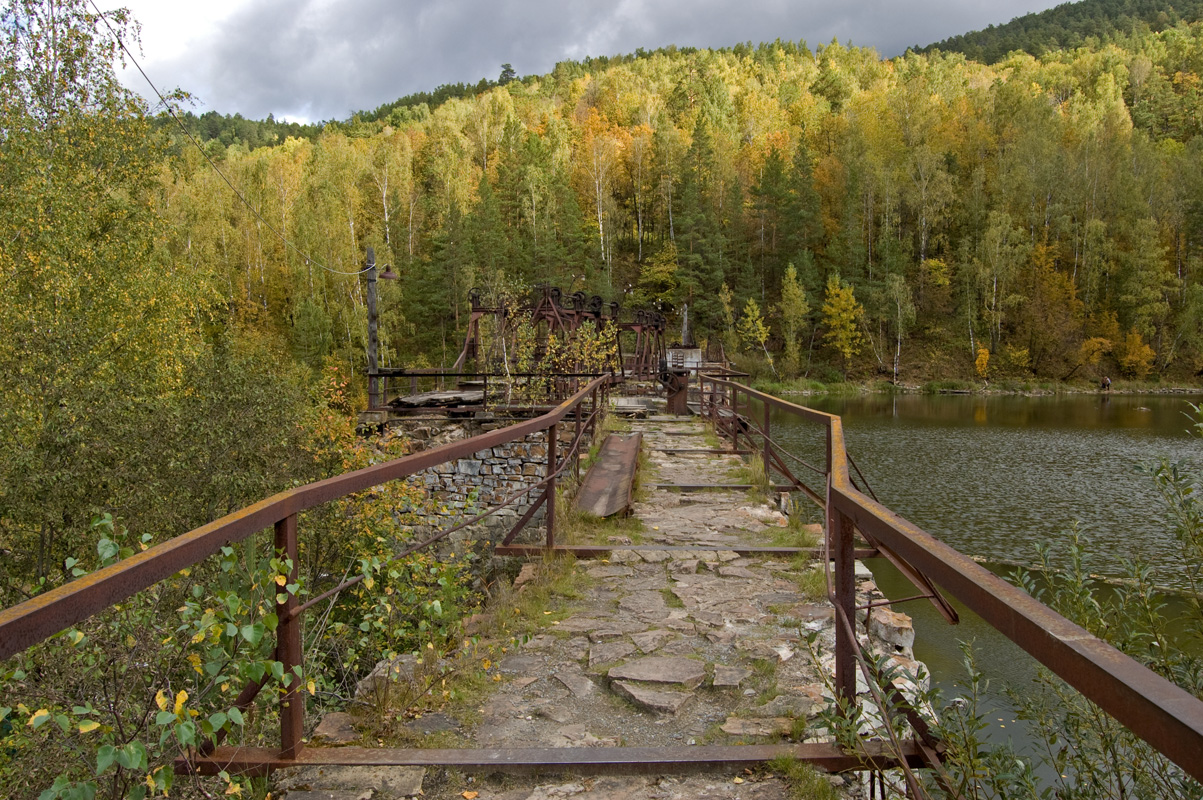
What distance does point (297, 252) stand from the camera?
129 feet

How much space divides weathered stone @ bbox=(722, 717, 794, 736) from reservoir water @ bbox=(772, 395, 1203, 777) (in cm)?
72

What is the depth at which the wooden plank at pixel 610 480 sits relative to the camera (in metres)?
6.18

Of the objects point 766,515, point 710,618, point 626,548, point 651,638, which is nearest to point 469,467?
point 766,515

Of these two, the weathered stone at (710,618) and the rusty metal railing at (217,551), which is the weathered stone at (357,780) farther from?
the weathered stone at (710,618)

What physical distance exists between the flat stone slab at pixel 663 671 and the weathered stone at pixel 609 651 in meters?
0.10

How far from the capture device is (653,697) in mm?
2822

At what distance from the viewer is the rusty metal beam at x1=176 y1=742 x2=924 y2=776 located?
2.15 m

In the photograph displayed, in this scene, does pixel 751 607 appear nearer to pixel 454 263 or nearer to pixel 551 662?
pixel 551 662

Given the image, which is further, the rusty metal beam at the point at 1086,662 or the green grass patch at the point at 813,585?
the green grass patch at the point at 813,585

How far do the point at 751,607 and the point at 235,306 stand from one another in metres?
41.9

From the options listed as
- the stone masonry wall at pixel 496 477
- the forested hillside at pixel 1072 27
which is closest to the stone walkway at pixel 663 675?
the stone masonry wall at pixel 496 477

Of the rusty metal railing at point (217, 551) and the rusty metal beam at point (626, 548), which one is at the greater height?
the rusty metal railing at point (217, 551)

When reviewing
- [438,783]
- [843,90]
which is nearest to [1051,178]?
[843,90]

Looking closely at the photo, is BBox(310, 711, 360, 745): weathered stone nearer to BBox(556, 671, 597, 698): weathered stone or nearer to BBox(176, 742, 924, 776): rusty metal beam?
BBox(176, 742, 924, 776): rusty metal beam
